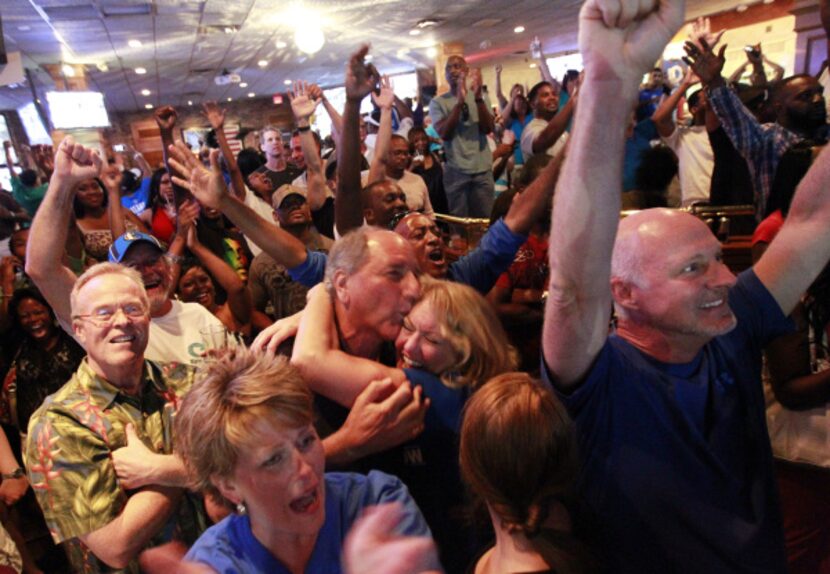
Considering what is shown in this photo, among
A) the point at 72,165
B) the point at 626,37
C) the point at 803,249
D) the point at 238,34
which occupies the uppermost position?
the point at 238,34

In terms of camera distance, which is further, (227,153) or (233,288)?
(227,153)

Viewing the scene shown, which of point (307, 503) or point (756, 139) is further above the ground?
point (756, 139)

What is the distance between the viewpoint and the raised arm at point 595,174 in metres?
0.90

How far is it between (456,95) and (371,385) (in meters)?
4.37

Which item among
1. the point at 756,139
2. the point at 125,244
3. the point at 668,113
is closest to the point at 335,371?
the point at 125,244

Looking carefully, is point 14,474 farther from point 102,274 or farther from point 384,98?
point 384,98

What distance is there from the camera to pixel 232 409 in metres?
1.17

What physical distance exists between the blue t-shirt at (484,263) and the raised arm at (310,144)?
149 centimetres

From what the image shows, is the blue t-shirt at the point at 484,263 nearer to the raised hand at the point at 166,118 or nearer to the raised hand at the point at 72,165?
the raised hand at the point at 72,165

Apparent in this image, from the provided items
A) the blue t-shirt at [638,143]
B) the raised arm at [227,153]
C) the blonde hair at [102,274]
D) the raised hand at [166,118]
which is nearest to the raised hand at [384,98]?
the raised arm at [227,153]

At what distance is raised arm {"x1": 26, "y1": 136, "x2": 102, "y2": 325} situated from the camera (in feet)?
6.14

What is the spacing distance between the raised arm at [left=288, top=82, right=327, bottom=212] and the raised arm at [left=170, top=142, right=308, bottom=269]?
1.56 m

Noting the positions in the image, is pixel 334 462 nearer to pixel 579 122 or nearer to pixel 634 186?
pixel 579 122

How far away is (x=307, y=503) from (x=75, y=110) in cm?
1092
